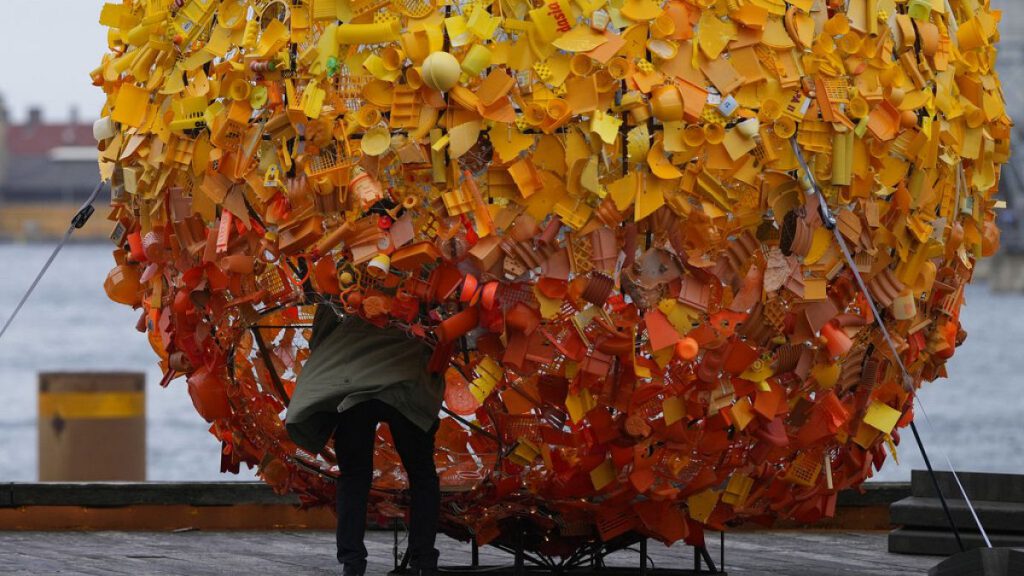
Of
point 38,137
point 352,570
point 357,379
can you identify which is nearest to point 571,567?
point 352,570

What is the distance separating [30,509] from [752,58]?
4.66m

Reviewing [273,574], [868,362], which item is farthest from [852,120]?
[273,574]

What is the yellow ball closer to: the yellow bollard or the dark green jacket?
the dark green jacket

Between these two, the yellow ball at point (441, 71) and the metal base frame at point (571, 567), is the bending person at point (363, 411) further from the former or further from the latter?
the yellow ball at point (441, 71)

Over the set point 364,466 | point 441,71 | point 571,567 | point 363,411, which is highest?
point 441,71

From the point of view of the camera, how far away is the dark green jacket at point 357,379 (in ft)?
21.0

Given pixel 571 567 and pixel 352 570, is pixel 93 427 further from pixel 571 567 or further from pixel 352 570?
pixel 352 570

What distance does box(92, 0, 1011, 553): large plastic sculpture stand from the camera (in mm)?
6125

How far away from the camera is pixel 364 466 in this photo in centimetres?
659

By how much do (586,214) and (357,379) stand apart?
3.06ft

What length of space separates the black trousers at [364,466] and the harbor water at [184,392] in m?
1.65

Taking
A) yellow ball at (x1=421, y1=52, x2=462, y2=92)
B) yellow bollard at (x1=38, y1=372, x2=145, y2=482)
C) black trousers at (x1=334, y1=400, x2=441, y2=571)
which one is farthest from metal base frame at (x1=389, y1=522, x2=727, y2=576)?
yellow bollard at (x1=38, y1=372, x2=145, y2=482)

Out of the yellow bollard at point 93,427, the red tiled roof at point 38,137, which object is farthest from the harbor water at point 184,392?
the red tiled roof at point 38,137

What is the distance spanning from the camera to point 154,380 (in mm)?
41844
